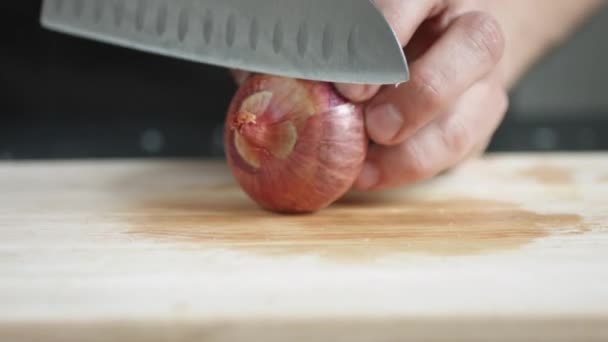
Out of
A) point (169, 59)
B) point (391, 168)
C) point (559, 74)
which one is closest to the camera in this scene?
point (391, 168)

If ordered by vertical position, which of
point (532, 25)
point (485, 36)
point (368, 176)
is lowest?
point (368, 176)

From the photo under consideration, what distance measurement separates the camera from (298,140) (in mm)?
964

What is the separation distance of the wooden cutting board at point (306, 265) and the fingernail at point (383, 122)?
0.40 ft

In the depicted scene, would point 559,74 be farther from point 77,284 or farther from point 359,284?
point 77,284

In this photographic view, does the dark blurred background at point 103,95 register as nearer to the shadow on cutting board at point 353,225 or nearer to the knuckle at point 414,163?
the shadow on cutting board at point 353,225

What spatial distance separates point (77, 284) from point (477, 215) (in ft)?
1.92

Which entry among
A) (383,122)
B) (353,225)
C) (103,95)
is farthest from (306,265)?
(103,95)

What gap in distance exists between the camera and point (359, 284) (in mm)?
767

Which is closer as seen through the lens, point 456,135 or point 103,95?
point 456,135

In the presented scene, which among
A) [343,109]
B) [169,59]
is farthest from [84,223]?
[169,59]

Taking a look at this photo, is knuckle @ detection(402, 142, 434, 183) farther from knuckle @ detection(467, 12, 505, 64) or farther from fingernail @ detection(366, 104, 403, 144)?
knuckle @ detection(467, 12, 505, 64)

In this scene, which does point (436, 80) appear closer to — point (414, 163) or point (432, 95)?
point (432, 95)

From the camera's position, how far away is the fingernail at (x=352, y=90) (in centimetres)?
Answer: 96

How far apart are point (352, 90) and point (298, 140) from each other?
0.34 ft
